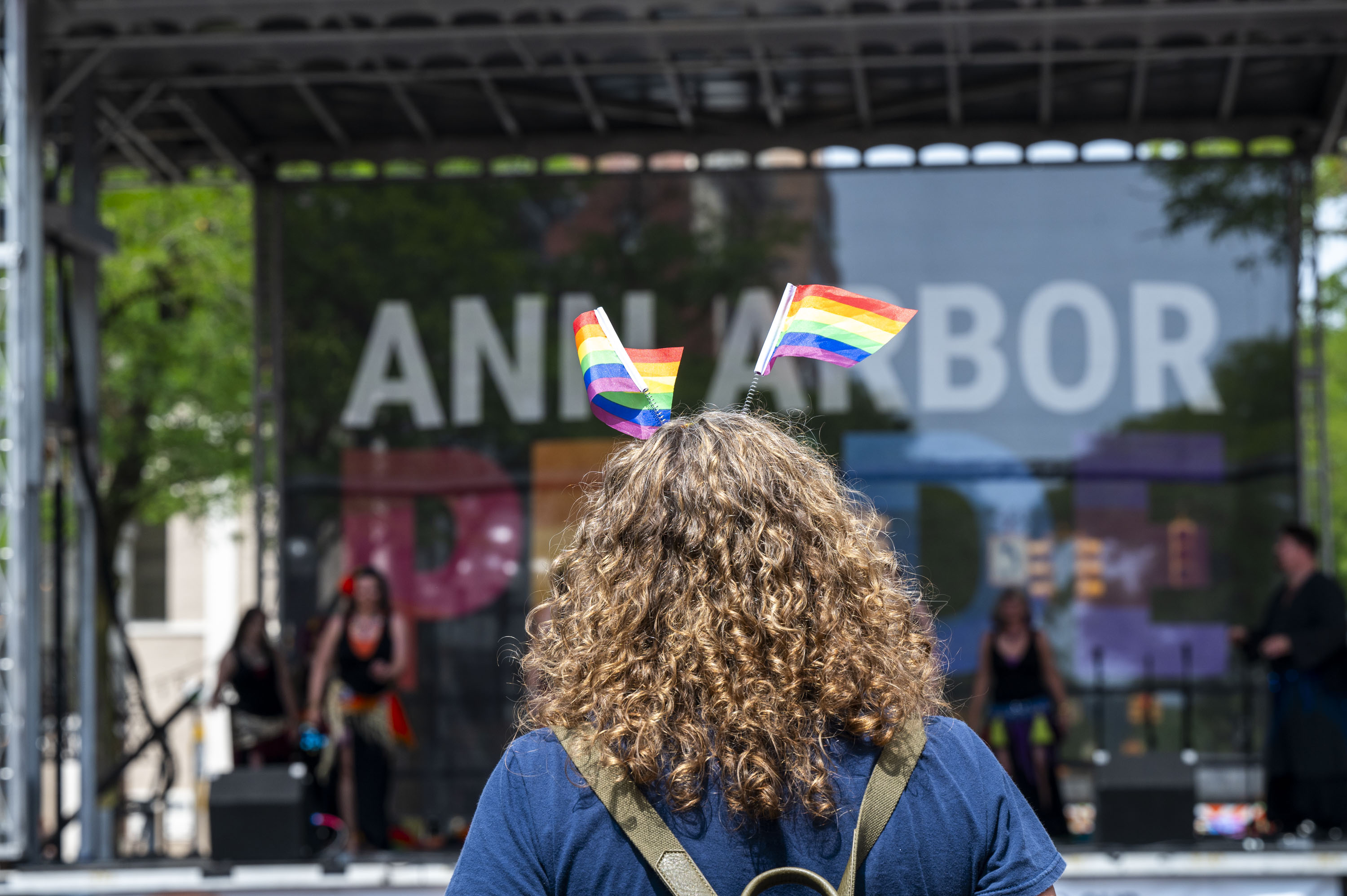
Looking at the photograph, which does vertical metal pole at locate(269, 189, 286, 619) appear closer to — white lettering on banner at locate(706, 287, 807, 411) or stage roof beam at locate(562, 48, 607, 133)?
stage roof beam at locate(562, 48, 607, 133)

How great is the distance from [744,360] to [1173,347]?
9.72 feet

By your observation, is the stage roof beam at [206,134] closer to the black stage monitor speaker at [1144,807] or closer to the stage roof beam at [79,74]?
the stage roof beam at [79,74]

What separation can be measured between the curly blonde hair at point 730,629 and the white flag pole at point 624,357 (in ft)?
0.50

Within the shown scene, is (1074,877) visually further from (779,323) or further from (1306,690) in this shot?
(779,323)

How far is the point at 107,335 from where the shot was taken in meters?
14.5

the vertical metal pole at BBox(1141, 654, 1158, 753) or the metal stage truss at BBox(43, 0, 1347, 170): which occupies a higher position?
the metal stage truss at BBox(43, 0, 1347, 170)

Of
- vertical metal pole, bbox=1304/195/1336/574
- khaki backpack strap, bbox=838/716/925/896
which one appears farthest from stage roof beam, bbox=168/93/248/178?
khaki backpack strap, bbox=838/716/925/896

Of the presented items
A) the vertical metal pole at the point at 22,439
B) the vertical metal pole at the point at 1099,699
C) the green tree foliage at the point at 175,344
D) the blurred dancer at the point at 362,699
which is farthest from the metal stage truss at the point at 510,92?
the vertical metal pole at the point at 1099,699

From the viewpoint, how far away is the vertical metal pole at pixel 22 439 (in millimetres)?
6016

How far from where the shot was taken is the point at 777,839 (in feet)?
4.73

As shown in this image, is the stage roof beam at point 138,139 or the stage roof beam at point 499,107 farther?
the stage roof beam at point 499,107

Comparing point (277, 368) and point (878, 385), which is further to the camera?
point (277, 368)

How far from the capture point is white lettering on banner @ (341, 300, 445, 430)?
10.2 m

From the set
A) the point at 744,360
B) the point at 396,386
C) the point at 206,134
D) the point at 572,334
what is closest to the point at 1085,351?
the point at 744,360
